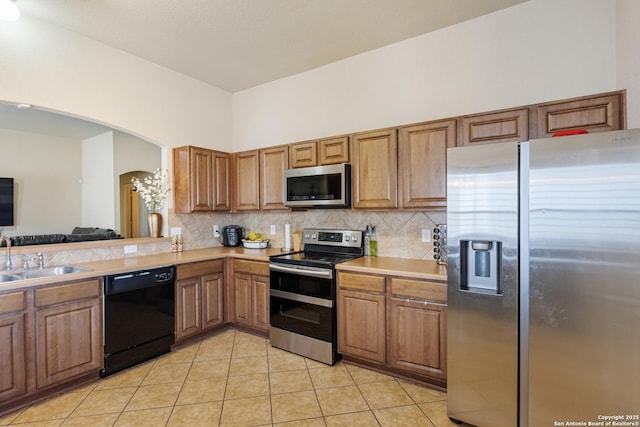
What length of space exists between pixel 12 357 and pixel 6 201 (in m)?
5.53

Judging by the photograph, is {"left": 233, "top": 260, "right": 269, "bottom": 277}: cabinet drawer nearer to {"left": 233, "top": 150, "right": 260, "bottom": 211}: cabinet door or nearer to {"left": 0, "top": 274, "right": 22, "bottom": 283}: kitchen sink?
{"left": 233, "top": 150, "right": 260, "bottom": 211}: cabinet door

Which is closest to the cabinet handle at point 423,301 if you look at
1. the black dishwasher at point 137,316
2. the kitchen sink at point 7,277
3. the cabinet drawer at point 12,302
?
the black dishwasher at point 137,316

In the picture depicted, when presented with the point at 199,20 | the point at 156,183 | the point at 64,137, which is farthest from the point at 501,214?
the point at 64,137

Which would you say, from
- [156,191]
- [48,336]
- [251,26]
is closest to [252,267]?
[156,191]

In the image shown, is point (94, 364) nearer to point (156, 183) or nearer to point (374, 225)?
point (156, 183)

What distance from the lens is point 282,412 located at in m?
2.08

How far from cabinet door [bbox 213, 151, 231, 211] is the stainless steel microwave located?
98 cm

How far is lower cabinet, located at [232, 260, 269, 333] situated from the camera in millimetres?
3230

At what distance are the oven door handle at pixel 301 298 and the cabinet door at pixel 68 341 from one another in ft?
4.75

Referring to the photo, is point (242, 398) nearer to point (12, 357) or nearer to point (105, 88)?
point (12, 357)

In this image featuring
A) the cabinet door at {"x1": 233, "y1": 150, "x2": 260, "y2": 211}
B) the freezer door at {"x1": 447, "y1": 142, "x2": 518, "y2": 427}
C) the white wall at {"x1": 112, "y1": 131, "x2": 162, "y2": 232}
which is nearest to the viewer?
the freezer door at {"x1": 447, "y1": 142, "x2": 518, "y2": 427}

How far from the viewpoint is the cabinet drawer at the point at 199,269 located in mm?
3053

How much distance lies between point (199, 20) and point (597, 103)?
10.3 feet

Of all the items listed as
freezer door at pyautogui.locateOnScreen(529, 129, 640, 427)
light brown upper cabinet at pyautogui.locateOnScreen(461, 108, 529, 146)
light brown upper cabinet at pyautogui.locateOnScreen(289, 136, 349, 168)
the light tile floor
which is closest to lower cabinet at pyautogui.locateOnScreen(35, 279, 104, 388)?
the light tile floor
